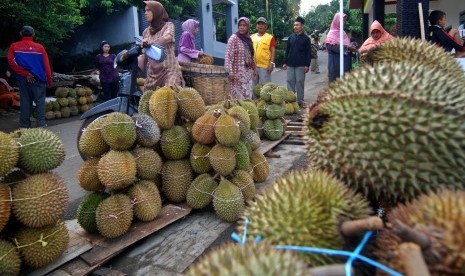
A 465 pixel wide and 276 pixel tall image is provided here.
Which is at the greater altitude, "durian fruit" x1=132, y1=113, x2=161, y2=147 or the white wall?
the white wall

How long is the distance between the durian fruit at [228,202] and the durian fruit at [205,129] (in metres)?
0.45

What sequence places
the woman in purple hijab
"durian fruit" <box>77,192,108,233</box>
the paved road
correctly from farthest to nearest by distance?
the woman in purple hijab, the paved road, "durian fruit" <box>77,192,108,233</box>

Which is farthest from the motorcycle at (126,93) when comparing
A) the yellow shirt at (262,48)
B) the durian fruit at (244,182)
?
the yellow shirt at (262,48)

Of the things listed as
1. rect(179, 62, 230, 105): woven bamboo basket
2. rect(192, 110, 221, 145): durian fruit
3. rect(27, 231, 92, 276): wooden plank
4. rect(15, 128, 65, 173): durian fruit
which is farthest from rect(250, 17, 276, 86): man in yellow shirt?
rect(15, 128, 65, 173): durian fruit

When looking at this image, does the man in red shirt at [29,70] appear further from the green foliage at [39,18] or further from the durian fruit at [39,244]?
the durian fruit at [39,244]

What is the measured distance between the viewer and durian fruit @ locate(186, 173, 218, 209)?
3391mm

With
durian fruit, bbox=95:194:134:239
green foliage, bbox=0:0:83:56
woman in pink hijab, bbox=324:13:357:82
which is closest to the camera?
A: durian fruit, bbox=95:194:134:239

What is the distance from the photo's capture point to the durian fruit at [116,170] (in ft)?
9.61

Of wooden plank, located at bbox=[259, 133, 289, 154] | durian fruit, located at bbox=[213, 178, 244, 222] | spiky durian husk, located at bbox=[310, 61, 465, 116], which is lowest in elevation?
durian fruit, located at bbox=[213, 178, 244, 222]

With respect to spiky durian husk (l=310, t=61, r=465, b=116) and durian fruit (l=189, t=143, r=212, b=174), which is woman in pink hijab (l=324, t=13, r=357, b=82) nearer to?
durian fruit (l=189, t=143, r=212, b=174)

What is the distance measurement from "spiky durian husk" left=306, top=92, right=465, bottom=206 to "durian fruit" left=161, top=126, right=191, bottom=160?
2.34 meters

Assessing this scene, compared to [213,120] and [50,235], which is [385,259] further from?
[213,120]

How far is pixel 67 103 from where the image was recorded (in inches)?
408

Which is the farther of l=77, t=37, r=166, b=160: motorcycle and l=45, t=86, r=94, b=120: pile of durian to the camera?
l=45, t=86, r=94, b=120: pile of durian
